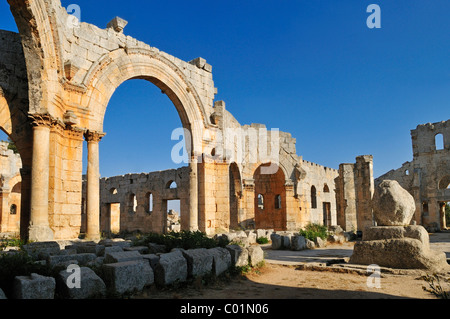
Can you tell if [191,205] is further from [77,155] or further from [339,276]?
[339,276]

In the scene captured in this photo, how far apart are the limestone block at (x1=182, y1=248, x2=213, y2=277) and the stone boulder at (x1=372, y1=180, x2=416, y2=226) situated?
12.7ft

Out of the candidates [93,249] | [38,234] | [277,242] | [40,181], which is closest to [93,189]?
[40,181]

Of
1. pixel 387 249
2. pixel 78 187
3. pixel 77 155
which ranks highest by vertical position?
pixel 77 155

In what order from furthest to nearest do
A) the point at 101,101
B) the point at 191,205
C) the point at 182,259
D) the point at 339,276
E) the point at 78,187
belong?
the point at 191,205
the point at 101,101
the point at 78,187
the point at 339,276
the point at 182,259

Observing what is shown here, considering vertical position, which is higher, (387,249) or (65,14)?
(65,14)

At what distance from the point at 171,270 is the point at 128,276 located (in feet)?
2.39

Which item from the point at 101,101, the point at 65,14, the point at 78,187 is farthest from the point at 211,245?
the point at 65,14

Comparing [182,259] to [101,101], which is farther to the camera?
[101,101]

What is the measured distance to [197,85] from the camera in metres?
14.4

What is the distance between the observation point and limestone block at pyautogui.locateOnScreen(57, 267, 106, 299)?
402 cm

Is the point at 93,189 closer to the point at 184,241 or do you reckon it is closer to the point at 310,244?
the point at 184,241

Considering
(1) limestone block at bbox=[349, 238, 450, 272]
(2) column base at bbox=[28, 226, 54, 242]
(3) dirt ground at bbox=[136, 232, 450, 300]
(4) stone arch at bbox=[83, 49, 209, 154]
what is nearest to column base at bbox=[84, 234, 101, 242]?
(2) column base at bbox=[28, 226, 54, 242]

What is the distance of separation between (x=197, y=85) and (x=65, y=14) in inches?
227
